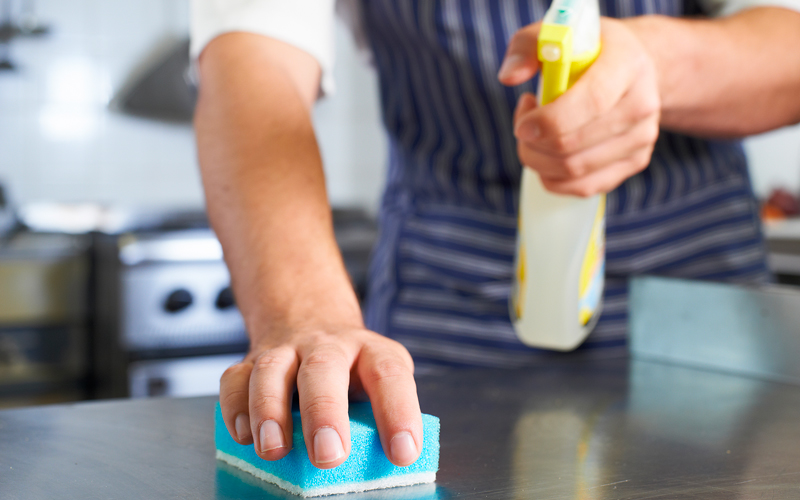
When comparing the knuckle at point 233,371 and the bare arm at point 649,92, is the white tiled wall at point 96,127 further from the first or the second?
the knuckle at point 233,371

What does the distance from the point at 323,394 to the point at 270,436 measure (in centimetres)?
3

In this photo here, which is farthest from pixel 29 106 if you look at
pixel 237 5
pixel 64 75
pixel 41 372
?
pixel 237 5

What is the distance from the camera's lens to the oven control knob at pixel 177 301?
1.57 meters

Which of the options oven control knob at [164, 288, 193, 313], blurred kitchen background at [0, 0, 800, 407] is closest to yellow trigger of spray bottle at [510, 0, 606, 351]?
blurred kitchen background at [0, 0, 800, 407]

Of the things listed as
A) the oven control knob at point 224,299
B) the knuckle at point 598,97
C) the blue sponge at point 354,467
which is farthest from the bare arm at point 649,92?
the oven control knob at point 224,299

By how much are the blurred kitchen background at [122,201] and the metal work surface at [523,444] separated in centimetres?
95

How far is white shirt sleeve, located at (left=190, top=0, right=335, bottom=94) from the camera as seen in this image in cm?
65

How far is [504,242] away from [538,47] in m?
0.35

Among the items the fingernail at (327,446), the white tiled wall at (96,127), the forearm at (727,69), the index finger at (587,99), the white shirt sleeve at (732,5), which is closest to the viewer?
the fingernail at (327,446)

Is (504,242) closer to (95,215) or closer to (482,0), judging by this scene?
(482,0)

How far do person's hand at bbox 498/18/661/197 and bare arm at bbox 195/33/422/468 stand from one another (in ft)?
0.55

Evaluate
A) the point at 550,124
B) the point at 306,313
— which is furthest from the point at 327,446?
the point at 550,124

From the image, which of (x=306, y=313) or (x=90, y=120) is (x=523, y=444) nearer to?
(x=306, y=313)

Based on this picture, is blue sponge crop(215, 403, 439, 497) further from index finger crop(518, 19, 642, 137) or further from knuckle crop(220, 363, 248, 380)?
index finger crop(518, 19, 642, 137)
